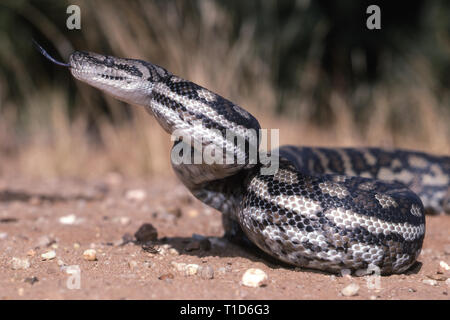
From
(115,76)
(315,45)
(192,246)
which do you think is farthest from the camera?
(315,45)

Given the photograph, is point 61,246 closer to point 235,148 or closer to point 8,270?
point 8,270

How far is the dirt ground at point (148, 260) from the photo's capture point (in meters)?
4.11

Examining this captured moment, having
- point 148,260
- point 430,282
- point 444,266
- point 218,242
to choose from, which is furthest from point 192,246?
point 444,266

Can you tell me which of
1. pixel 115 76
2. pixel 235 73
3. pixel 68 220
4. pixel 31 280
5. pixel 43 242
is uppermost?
pixel 235 73

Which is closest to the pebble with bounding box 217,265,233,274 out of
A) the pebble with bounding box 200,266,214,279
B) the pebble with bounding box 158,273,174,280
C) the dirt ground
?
the dirt ground

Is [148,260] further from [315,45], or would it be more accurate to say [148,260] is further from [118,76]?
[315,45]

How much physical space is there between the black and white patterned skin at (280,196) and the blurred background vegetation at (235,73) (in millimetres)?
5680

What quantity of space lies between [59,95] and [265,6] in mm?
7411

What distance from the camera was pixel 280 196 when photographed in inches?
190

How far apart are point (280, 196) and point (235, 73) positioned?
7.33 metres

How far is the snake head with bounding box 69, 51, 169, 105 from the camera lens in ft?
16.7

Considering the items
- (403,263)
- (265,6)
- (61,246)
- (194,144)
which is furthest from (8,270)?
(265,6)

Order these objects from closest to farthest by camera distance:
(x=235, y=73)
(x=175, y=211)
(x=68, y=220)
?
(x=68, y=220) → (x=175, y=211) → (x=235, y=73)

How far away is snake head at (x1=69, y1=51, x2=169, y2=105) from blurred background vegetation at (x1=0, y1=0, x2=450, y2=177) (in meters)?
5.59
